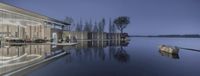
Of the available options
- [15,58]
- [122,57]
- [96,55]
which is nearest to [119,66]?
[122,57]

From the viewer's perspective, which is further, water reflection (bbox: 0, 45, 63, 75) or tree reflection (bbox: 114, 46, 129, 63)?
tree reflection (bbox: 114, 46, 129, 63)

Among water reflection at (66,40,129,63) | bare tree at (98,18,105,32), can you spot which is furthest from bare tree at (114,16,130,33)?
water reflection at (66,40,129,63)

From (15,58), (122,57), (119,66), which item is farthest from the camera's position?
(122,57)

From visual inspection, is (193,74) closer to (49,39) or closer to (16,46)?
(16,46)

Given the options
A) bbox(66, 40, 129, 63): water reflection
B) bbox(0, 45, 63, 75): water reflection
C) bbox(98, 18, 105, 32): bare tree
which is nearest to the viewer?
bbox(0, 45, 63, 75): water reflection

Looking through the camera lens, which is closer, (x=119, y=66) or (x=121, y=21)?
(x=119, y=66)

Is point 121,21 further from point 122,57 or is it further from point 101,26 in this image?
point 122,57

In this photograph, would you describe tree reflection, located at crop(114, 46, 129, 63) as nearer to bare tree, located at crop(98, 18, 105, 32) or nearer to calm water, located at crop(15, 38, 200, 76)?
calm water, located at crop(15, 38, 200, 76)

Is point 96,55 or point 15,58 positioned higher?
point 15,58

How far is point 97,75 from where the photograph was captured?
33.8 ft

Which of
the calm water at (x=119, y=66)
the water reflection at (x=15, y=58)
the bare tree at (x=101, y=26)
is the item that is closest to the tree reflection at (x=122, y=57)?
the calm water at (x=119, y=66)

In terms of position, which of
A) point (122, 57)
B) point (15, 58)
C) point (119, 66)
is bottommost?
point (119, 66)

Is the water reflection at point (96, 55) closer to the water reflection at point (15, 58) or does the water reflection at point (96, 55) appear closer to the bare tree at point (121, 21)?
the water reflection at point (15, 58)

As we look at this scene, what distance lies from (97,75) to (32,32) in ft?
51.0
